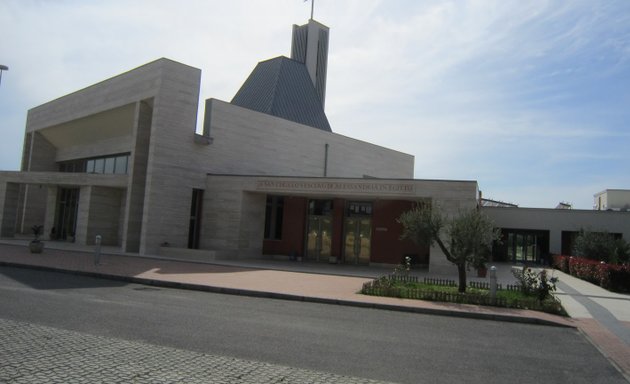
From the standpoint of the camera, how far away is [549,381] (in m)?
6.41

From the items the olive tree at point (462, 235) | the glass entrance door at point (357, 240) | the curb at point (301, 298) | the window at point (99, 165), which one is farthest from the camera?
the window at point (99, 165)

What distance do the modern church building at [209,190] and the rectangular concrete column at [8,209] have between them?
0.07m

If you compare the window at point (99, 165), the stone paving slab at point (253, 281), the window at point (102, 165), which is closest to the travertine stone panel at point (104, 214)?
the window at point (102, 165)

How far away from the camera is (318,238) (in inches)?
1068

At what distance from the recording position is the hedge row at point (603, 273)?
17797 mm

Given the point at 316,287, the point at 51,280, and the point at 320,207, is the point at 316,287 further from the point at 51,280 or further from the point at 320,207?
the point at 320,207

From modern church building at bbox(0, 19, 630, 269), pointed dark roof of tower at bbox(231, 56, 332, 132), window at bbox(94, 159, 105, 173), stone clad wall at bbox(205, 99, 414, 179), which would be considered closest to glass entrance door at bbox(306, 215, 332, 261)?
modern church building at bbox(0, 19, 630, 269)

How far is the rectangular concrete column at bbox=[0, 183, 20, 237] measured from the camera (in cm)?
3256

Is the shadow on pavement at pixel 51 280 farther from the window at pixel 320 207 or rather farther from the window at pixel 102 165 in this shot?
the window at pixel 320 207

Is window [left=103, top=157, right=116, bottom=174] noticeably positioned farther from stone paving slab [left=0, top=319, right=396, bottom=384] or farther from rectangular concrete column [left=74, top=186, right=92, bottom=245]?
stone paving slab [left=0, top=319, right=396, bottom=384]

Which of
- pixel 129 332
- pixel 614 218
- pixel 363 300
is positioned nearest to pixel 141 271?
pixel 363 300

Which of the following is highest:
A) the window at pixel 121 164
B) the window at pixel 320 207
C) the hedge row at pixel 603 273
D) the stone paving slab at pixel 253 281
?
the window at pixel 121 164

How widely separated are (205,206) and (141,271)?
31.5 feet

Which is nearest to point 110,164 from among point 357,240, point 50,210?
point 50,210
